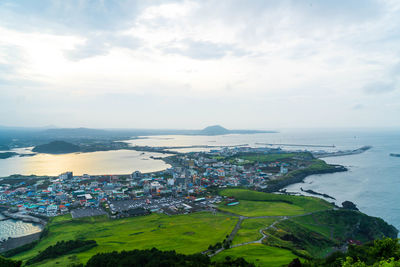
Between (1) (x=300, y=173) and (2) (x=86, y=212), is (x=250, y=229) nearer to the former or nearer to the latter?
(2) (x=86, y=212)

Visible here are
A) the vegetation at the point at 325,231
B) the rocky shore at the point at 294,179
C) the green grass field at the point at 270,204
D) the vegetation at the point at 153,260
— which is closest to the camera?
the vegetation at the point at 153,260

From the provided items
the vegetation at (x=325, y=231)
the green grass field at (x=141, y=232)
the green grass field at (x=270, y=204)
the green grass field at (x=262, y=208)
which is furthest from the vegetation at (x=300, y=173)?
the green grass field at (x=141, y=232)

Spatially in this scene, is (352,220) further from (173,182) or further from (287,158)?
(287,158)

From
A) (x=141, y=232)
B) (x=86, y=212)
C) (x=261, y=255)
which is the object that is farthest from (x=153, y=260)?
(x=86, y=212)

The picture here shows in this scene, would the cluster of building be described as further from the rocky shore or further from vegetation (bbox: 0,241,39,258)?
vegetation (bbox: 0,241,39,258)

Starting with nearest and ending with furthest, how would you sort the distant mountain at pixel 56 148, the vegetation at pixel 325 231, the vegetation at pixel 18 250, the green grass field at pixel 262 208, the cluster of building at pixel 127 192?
the vegetation at pixel 18 250
the vegetation at pixel 325 231
the green grass field at pixel 262 208
the cluster of building at pixel 127 192
the distant mountain at pixel 56 148

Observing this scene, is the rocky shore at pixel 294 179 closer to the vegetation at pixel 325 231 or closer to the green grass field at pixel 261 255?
the vegetation at pixel 325 231
